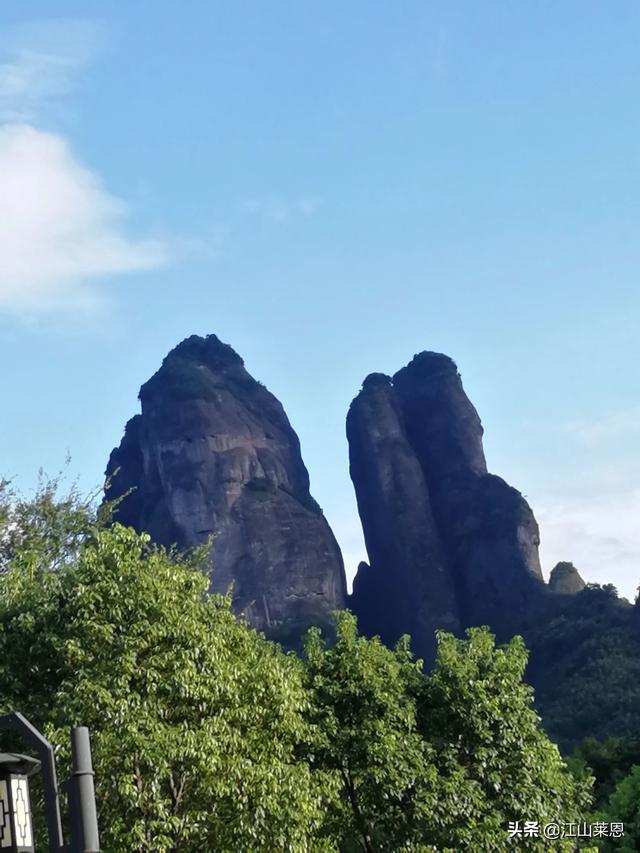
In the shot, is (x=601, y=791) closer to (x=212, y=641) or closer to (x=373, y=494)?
(x=212, y=641)

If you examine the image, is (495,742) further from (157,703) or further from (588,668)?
(588,668)

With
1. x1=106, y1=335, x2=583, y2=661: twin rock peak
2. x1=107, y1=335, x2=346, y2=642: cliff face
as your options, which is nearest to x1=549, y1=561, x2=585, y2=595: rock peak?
x1=106, y1=335, x2=583, y2=661: twin rock peak

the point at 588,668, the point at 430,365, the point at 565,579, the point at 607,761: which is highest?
the point at 430,365

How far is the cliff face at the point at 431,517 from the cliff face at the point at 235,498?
7017mm

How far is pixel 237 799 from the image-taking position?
18141 mm

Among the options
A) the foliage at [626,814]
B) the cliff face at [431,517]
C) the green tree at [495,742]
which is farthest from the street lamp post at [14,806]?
the cliff face at [431,517]

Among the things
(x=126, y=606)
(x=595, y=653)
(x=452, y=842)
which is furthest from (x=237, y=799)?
(x=595, y=653)

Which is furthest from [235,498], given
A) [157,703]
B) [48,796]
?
[48,796]

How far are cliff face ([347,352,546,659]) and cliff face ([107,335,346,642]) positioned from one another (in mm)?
7017

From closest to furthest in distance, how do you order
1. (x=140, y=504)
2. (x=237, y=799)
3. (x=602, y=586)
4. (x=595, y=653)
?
(x=237, y=799), (x=595, y=653), (x=602, y=586), (x=140, y=504)

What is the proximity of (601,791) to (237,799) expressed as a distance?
77.8 ft

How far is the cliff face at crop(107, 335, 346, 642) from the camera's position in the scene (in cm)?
10169

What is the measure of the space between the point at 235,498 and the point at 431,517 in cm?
2405

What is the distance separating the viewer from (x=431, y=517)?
11731 cm
